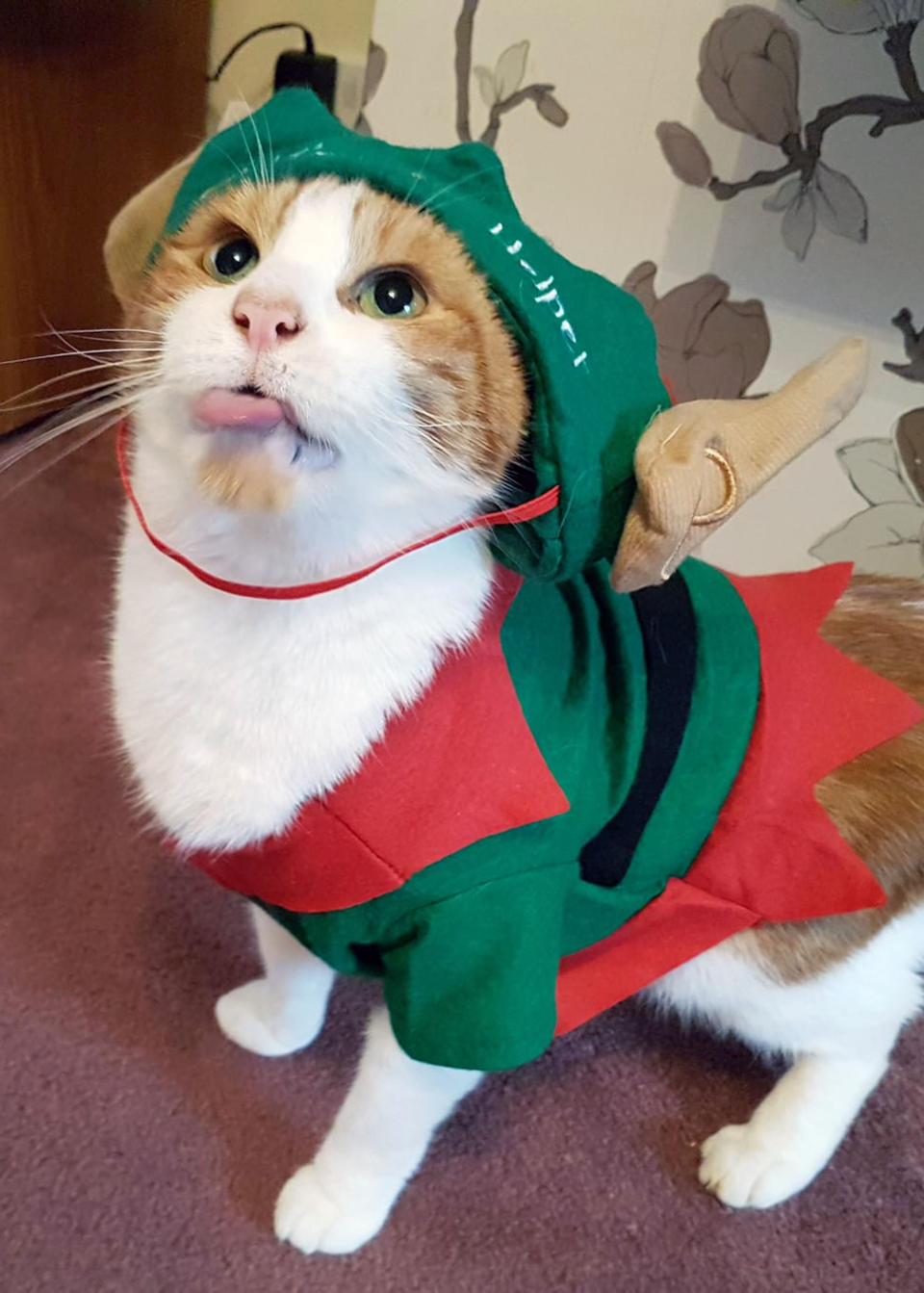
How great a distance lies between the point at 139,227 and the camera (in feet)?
2.01

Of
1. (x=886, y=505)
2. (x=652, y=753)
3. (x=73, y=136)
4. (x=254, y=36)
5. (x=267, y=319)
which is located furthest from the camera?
(x=254, y=36)

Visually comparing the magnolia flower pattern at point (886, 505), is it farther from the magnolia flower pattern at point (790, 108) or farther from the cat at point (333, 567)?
the cat at point (333, 567)

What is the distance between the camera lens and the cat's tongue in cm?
48

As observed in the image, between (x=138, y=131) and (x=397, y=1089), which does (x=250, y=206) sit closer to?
(x=397, y=1089)

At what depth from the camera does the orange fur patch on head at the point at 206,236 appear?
529mm

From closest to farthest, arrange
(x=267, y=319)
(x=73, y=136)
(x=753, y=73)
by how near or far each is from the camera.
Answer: (x=267, y=319) → (x=753, y=73) → (x=73, y=136)

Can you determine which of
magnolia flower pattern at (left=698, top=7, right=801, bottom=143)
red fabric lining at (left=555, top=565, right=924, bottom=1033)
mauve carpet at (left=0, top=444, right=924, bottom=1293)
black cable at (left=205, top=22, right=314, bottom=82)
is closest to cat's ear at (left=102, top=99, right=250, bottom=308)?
red fabric lining at (left=555, top=565, right=924, bottom=1033)

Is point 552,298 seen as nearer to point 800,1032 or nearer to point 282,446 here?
point 282,446

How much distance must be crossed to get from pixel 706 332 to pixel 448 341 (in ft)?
2.74

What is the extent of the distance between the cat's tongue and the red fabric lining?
404mm

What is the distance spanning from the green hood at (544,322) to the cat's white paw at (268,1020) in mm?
498

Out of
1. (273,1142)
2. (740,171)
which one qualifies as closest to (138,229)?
(273,1142)

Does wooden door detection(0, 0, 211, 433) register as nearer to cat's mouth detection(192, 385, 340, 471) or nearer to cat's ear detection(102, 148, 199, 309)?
cat's ear detection(102, 148, 199, 309)

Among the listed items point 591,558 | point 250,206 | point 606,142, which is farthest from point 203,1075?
point 606,142
